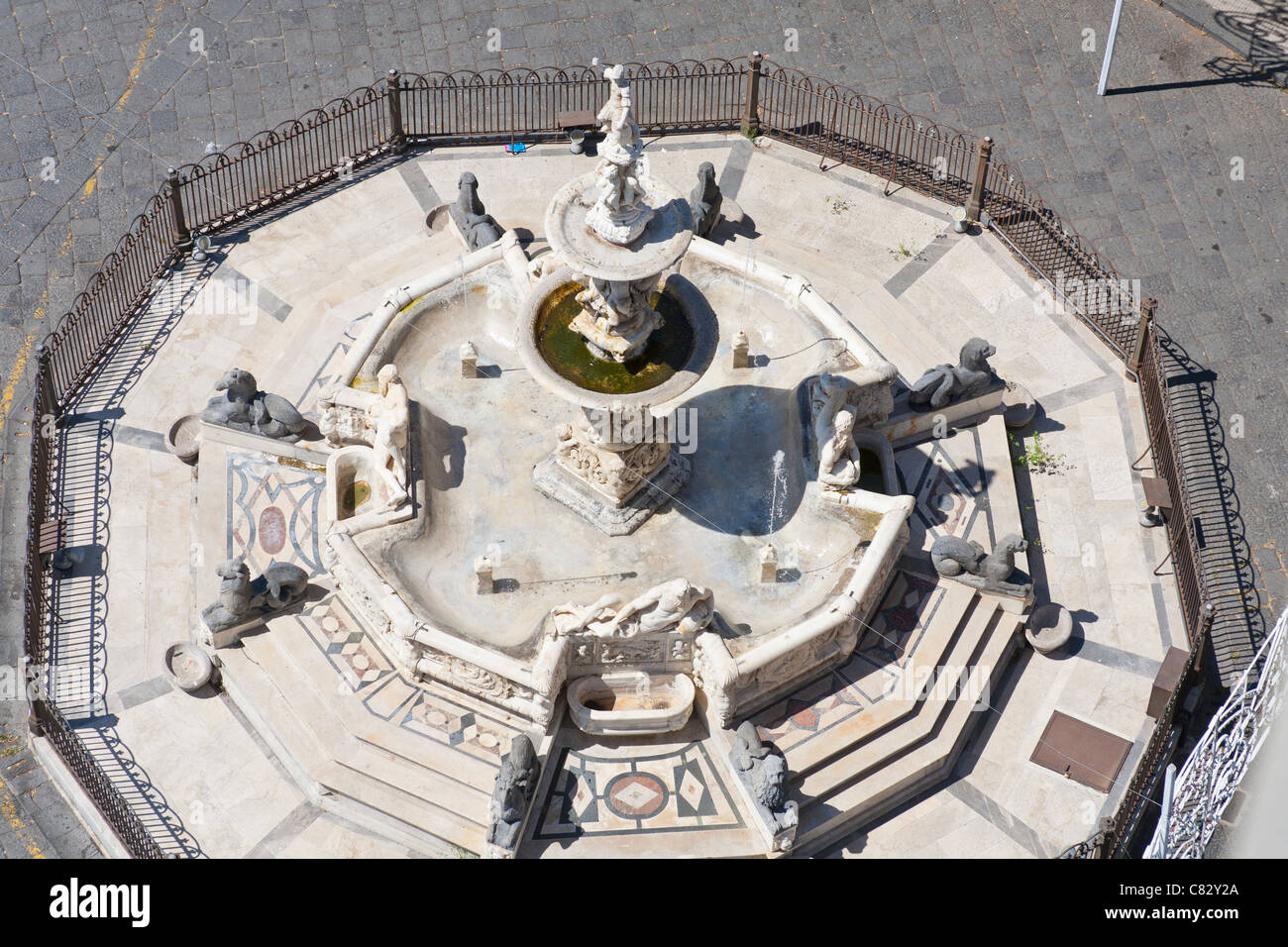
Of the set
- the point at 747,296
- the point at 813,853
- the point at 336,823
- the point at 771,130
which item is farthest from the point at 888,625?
the point at 771,130

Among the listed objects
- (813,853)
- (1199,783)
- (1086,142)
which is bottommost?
(813,853)

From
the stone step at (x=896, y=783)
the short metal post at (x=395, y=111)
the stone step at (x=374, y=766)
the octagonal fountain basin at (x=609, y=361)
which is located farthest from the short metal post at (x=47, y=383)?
the stone step at (x=896, y=783)

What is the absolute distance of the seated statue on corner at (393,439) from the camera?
28500 mm

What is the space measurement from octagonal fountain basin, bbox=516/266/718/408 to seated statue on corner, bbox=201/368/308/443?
5413mm

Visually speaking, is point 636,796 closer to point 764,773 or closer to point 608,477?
point 764,773

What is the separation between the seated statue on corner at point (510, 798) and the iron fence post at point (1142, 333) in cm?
1289

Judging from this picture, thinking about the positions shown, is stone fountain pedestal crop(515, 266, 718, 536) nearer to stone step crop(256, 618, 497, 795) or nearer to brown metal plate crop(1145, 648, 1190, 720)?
stone step crop(256, 618, 497, 795)

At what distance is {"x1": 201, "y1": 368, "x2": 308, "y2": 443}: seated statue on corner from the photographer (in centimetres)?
3036

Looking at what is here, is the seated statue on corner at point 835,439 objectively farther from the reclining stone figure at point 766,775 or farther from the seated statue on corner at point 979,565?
the reclining stone figure at point 766,775

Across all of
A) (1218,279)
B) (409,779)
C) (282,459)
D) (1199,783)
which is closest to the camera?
(1199,783)

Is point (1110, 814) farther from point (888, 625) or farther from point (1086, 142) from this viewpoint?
point (1086, 142)

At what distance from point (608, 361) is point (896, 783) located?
7.47 metres

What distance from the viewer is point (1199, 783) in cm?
2348

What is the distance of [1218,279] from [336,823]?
18366 mm
